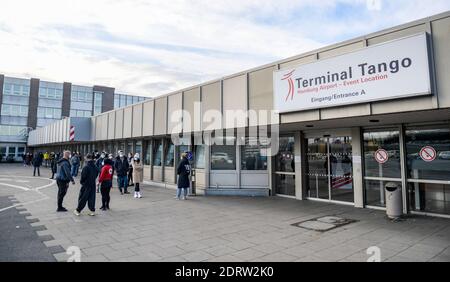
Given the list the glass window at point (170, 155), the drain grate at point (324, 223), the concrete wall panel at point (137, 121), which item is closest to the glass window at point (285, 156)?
the drain grate at point (324, 223)

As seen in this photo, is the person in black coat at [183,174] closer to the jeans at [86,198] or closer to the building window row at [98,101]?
the jeans at [86,198]

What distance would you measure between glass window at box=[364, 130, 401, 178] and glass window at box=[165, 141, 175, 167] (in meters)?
9.80

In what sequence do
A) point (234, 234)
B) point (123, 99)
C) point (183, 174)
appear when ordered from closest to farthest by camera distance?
point (234, 234), point (183, 174), point (123, 99)

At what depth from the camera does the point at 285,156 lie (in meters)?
11.9

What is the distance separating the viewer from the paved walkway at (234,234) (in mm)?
5066

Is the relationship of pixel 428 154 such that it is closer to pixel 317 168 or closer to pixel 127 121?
pixel 317 168

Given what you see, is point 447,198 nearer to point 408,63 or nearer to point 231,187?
point 408,63

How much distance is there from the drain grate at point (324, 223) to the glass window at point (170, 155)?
964cm

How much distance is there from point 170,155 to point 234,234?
10155 mm

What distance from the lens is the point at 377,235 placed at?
6.19m

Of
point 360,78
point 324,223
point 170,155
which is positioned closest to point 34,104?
point 170,155

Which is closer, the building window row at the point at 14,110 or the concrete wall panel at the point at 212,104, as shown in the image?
the concrete wall panel at the point at 212,104

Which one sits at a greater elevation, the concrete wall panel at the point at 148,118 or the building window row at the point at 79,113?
the building window row at the point at 79,113
